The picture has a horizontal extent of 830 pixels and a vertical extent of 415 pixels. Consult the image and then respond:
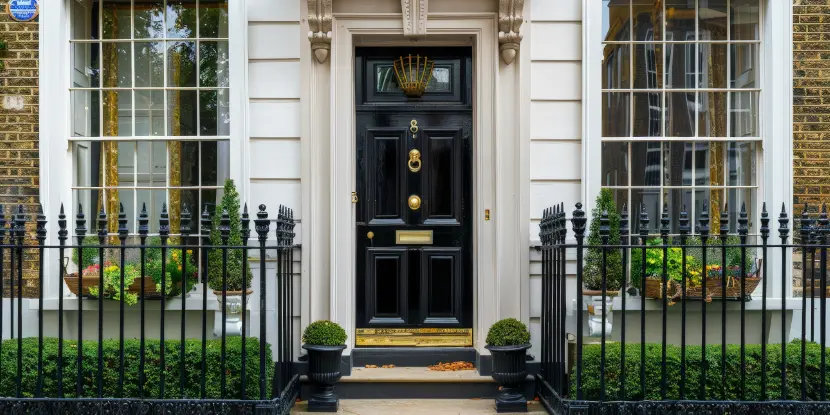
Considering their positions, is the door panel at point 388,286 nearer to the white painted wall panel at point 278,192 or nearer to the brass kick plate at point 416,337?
the brass kick plate at point 416,337

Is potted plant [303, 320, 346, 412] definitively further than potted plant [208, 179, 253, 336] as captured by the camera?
No

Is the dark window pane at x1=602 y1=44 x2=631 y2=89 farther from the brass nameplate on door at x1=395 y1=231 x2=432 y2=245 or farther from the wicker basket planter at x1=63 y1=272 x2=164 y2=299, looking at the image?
the wicker basket planter at x1=63 y1=272 x2=164 y2=299

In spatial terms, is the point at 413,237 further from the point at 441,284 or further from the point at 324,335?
the point at 324,335

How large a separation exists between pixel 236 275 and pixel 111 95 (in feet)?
6.81

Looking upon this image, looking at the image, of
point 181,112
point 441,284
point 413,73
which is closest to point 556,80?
point 413,73

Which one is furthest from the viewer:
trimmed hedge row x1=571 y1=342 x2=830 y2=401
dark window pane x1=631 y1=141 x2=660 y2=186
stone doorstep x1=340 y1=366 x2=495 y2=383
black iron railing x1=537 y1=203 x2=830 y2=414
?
dark window pane x1=631 y1=141 x2=660 y2=186

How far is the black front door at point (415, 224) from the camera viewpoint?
7102 millimetres

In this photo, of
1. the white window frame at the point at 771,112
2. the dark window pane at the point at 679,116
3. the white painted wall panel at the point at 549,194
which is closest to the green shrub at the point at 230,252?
the white painted wall panel at the point at 549,194

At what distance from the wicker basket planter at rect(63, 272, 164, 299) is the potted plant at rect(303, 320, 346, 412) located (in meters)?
1.51

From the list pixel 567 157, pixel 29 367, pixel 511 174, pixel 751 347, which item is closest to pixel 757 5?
pixel 567 157

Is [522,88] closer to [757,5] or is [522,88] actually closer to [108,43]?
[757,5]

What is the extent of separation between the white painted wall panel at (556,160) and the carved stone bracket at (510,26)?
2.66 ft

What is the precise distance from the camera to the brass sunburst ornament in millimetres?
7098

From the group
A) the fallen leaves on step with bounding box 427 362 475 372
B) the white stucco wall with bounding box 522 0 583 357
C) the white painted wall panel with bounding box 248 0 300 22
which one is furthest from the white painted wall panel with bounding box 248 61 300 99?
the fallen leaves on step with bounding box 427 362 475 372
